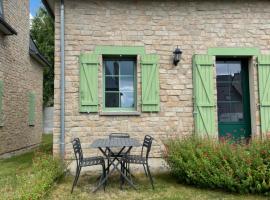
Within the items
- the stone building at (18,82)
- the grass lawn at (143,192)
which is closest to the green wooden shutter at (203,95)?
the grass lawn at (143,192)

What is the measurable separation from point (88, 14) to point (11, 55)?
3918 millimetres

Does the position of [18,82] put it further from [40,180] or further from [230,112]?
→ [230,112]

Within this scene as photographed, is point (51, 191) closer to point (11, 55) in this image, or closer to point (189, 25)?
point (189, 25)

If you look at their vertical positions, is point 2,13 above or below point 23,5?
below

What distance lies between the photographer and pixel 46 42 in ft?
80.3

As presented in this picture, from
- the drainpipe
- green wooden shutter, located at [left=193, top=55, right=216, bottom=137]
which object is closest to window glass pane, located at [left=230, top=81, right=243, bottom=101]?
green wooden shutter, located at [left=193, top=55, right=216, bottom=137]

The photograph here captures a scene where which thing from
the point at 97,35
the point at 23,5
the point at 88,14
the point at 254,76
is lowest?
the point at 254,76

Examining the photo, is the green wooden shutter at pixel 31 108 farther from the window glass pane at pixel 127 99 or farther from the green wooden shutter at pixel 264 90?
the green wooden shutter at pixel 264 90

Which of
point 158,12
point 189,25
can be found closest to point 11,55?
A: point 158,12

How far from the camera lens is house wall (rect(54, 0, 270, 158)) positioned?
7.07m

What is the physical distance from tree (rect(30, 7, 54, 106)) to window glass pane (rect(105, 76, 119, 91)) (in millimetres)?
16167

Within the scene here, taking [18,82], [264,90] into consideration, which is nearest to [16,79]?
[18,82]

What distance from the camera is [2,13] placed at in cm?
919

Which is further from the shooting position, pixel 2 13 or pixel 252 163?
pixel 2 13
